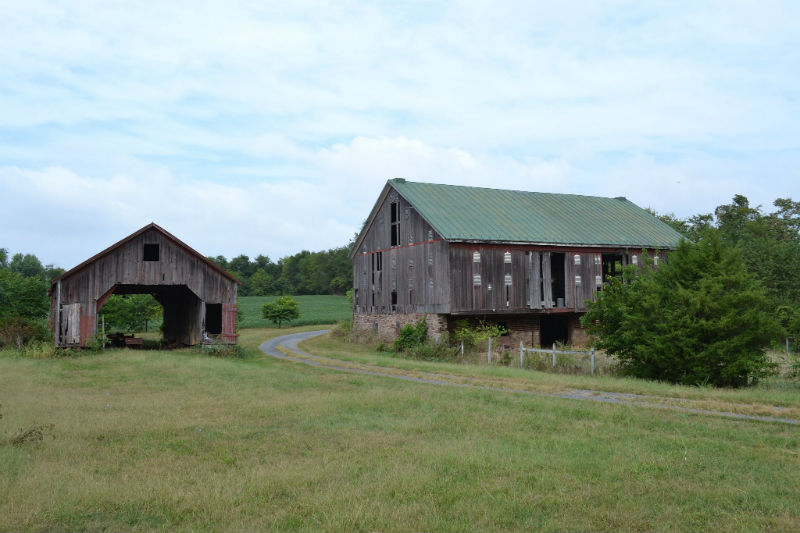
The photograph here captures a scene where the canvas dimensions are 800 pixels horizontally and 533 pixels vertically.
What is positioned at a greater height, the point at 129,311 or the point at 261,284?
the point at 261,284

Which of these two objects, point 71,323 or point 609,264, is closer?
point 71,323

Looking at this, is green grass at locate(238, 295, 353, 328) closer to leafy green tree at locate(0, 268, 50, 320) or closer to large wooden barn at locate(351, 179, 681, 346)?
A: leafy green tree at locate(0, 268, 50, 320)

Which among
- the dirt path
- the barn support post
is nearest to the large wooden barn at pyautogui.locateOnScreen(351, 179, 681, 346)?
the dirt path

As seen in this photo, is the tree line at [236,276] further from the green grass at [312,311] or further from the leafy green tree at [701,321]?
the leafy green tree at [701,321]

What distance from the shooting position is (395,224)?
3850 centimetres

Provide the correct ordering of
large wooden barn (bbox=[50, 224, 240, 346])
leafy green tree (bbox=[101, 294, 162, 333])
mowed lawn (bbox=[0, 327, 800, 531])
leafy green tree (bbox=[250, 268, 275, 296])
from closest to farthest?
mowed lawn (bbox=[0, 327, 800, 531]) < large wooden barn (bbox=[50, 224, 240, 346]) < leafy green tree (bbox=[101, 294, 162, 333]) < leafy green tree (bbox=[250, 268, 275, 296])

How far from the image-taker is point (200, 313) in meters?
34.7

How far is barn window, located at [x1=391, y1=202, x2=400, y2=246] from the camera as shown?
3806 cm

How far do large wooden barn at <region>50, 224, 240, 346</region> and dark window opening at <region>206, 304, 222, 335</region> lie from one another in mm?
379

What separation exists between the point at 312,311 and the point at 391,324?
2000 inches

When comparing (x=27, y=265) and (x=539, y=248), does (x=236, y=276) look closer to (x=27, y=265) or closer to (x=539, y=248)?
(x=27, y=265)

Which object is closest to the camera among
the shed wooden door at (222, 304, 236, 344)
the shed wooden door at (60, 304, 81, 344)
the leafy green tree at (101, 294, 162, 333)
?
the shed wooden door at (60, 304, 81, 344)

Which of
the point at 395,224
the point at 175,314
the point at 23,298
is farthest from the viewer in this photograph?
the point at 23,298

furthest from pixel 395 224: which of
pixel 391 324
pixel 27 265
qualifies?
pixel 27 265
